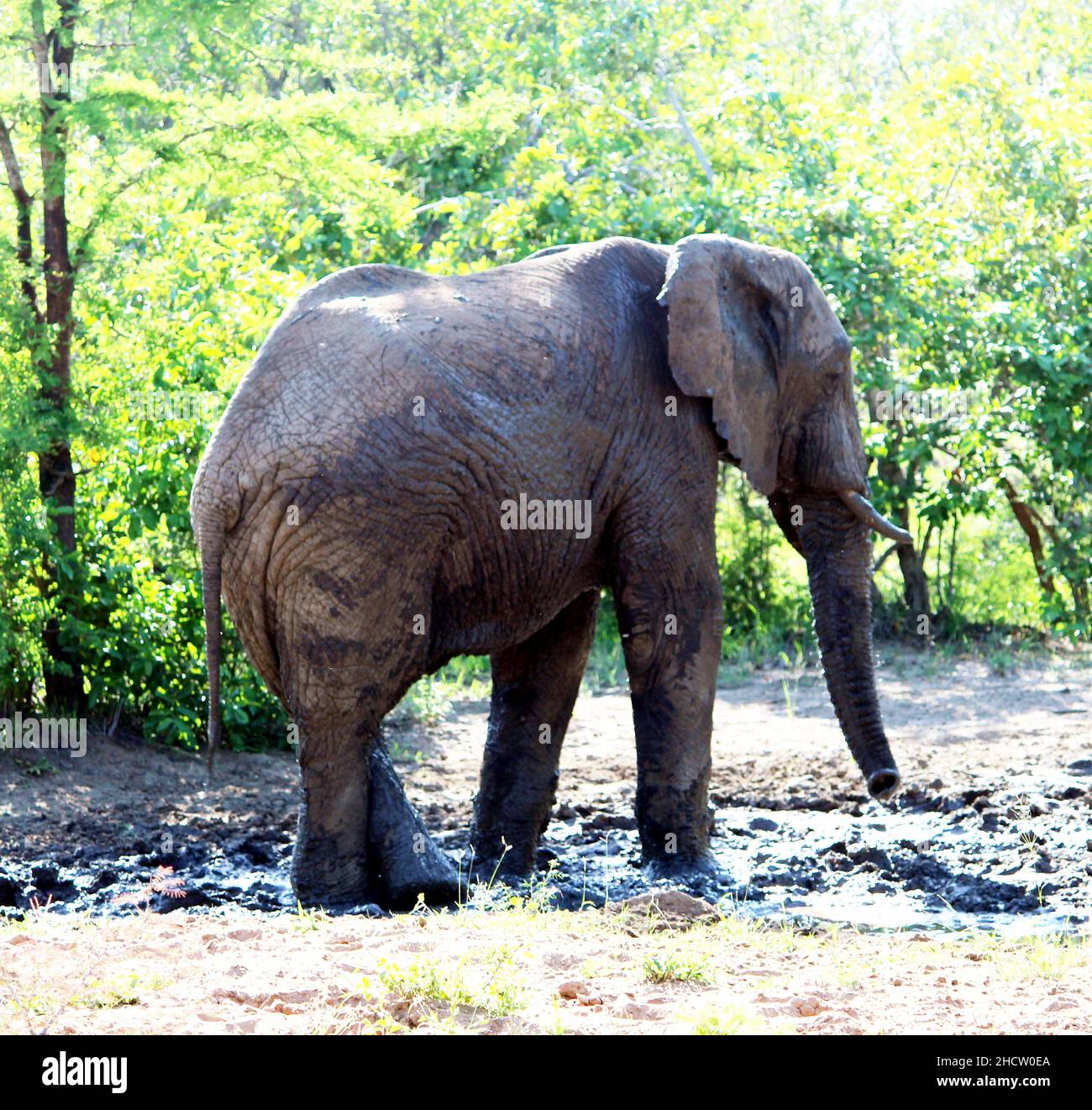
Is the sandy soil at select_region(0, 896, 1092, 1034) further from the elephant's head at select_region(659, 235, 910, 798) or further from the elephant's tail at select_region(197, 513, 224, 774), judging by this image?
the elephant's head at select_region(659, 235, 910, 798)

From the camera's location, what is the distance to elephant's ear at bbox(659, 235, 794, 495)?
289 inches

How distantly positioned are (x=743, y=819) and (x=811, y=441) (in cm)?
215

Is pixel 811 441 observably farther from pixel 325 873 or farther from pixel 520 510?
pixel 325 873

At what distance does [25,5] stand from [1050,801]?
7009 millimetres

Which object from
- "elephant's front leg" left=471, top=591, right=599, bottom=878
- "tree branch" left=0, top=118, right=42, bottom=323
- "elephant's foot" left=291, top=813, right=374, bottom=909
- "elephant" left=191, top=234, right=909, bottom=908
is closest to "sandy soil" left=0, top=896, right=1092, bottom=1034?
"elephant's foot" left=291, top=813, right=374, bottom=909

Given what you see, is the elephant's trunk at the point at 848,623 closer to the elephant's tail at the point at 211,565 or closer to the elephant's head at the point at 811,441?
the elephant's head at the point at 811,441

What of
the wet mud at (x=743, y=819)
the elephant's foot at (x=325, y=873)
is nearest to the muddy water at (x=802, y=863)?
the wet mud at (x=743, y=819)

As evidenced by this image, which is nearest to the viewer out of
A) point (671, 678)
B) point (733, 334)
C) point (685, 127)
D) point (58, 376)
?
point (671, 678)

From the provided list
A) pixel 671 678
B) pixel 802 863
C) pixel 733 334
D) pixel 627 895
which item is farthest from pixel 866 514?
pixel 627 895

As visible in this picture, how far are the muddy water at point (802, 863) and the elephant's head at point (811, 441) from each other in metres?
0.53

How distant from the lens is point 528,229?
13.2 meters

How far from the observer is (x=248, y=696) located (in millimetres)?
10258

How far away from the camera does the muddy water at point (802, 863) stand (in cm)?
700
